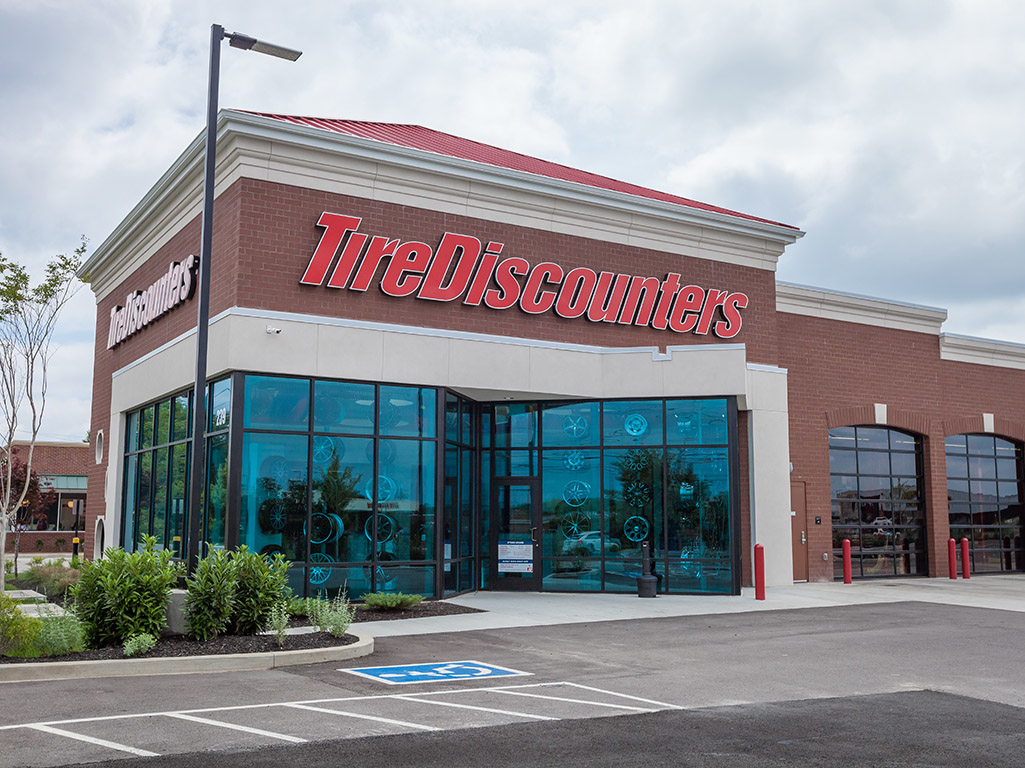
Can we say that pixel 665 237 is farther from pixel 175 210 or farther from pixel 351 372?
pixel 175 210

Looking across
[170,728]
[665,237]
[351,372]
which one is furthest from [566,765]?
[665,237]

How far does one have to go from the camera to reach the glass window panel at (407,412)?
62.5 ft

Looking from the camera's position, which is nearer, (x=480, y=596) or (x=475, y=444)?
(x=480, y=596)

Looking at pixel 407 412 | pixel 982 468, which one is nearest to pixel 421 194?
pixel 407 412

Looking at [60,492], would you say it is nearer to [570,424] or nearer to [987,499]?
[570,424]

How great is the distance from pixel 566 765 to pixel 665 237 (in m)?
17.3

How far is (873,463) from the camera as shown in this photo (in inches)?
1053

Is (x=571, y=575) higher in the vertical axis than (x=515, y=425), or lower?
lower

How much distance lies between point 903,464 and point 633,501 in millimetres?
10624

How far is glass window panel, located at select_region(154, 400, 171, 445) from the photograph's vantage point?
21.6m

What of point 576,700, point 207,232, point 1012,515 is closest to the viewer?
point 576,700

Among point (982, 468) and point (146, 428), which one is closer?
point (146, 428)

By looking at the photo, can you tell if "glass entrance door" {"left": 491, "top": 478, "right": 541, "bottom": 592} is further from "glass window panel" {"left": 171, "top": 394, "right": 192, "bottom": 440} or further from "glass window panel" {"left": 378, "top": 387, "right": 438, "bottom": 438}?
"glass window panel" {"left": 171, "top": 394, "right": 192, "bottom": 440}

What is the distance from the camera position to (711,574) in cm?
2070
